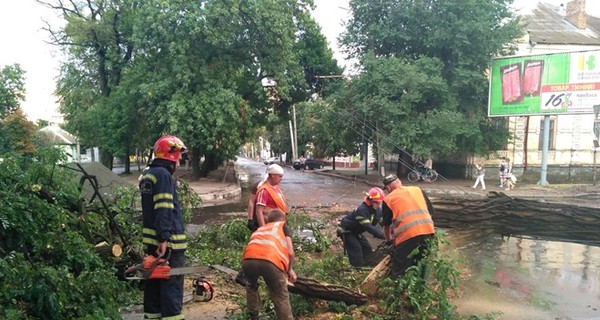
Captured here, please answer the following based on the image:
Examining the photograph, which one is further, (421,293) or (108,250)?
(108,250)

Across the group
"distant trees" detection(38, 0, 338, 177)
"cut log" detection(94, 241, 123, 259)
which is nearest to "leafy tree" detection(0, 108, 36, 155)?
"distant trees" detection(38, 0, 338, 177)

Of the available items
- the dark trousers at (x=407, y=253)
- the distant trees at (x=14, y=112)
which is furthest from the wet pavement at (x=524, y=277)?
the distant trees at (x=14, y=112)

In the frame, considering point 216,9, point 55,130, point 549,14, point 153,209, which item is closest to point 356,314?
point 153,209

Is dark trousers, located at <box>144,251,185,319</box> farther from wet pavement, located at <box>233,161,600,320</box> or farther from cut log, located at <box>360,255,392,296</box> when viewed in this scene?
wet pavement, located at <box>233,161,600,320</box>

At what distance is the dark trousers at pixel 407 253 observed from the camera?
15.7 ft

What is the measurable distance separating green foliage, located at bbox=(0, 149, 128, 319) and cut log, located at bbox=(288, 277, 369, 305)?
5.48 feet

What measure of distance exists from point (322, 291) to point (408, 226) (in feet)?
3.83

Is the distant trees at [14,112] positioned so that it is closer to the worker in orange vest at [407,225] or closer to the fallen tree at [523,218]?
the fallen tree at [523,218]

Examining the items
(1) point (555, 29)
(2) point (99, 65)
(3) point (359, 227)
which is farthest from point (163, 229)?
(1) point (555, 29)

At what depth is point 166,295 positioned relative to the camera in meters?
3.52

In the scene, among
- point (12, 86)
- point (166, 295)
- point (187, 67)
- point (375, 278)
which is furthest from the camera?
point (12, 86)

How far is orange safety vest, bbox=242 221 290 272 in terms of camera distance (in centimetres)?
375

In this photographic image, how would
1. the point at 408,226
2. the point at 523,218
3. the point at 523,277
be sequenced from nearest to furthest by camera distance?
the point at 408,226 → the point at 523,277 → the point at 523,218

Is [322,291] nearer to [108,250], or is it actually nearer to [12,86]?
[108,250]
